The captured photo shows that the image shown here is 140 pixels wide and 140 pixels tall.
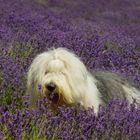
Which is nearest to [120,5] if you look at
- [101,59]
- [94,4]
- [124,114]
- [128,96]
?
[94,4]

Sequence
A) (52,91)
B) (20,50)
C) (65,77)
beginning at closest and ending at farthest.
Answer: (52,91), (65,77), (20,50)

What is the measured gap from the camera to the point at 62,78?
4.67m

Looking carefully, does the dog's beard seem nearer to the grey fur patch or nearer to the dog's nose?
the dog's nose

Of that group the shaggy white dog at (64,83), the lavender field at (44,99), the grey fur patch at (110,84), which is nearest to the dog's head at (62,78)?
the shaggy white dog at (64,83)

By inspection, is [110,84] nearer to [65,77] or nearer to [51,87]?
[65,77]

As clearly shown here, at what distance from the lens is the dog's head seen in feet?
14.6

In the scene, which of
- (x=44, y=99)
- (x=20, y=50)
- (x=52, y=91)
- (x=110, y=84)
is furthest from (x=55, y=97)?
(x=20, y=50)

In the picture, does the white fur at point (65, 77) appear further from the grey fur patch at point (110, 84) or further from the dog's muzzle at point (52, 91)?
the grey fur patch at point (110, 84)

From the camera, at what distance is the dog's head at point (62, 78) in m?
4.46

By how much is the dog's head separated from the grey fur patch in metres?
0.39

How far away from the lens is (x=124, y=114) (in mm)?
3984

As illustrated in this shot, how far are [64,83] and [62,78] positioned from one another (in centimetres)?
7

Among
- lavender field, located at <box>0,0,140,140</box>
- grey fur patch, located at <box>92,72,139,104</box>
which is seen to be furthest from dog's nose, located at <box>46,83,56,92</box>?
grey fur patch, located at <box>92,72,139,104</box>

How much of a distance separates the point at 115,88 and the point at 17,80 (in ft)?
→ 3.70
